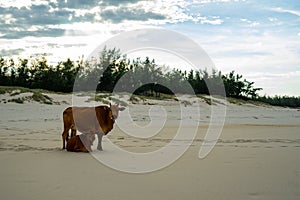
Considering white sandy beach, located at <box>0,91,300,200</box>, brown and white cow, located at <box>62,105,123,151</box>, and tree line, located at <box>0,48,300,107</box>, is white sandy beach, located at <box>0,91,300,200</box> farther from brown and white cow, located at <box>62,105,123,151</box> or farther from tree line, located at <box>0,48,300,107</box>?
tree line, located at <box>0,48,300,107</box>

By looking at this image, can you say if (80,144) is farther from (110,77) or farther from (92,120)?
(110,77)

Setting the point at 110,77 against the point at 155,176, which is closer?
the point at 155,176

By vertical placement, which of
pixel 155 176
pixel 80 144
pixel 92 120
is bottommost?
pixel 155 176

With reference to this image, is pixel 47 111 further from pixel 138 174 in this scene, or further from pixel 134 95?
pixel 138 174

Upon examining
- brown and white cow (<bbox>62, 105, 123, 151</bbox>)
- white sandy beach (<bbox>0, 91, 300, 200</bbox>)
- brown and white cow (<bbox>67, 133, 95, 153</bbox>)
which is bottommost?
white sandy beach (<bbox>0, 91, 300, 200</bbox>)

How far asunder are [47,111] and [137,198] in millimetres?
17483

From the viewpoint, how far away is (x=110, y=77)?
3609cm

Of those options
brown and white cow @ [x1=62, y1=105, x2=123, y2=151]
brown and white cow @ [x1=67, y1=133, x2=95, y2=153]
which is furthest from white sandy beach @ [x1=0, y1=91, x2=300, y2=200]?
brown and white cow @ [x1=62, y1=105, x2=123, y2=151]

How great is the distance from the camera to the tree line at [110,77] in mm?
31906

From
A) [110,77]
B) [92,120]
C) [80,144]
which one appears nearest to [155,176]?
[80,144]

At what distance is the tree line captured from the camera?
105 feet

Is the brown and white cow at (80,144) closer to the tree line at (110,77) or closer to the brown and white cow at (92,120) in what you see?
the brown and white cow at (92,120)

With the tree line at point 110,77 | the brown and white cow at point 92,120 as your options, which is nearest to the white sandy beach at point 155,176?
the brown and white cow at point 92,120

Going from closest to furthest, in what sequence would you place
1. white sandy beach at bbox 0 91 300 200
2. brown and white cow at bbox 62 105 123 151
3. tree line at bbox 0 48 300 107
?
1. white sandy beach at bbox 0 91 300 200
2. brown and white cow at bbox 62 105 123 151
3. tree line at bbox 0 48 300 107
